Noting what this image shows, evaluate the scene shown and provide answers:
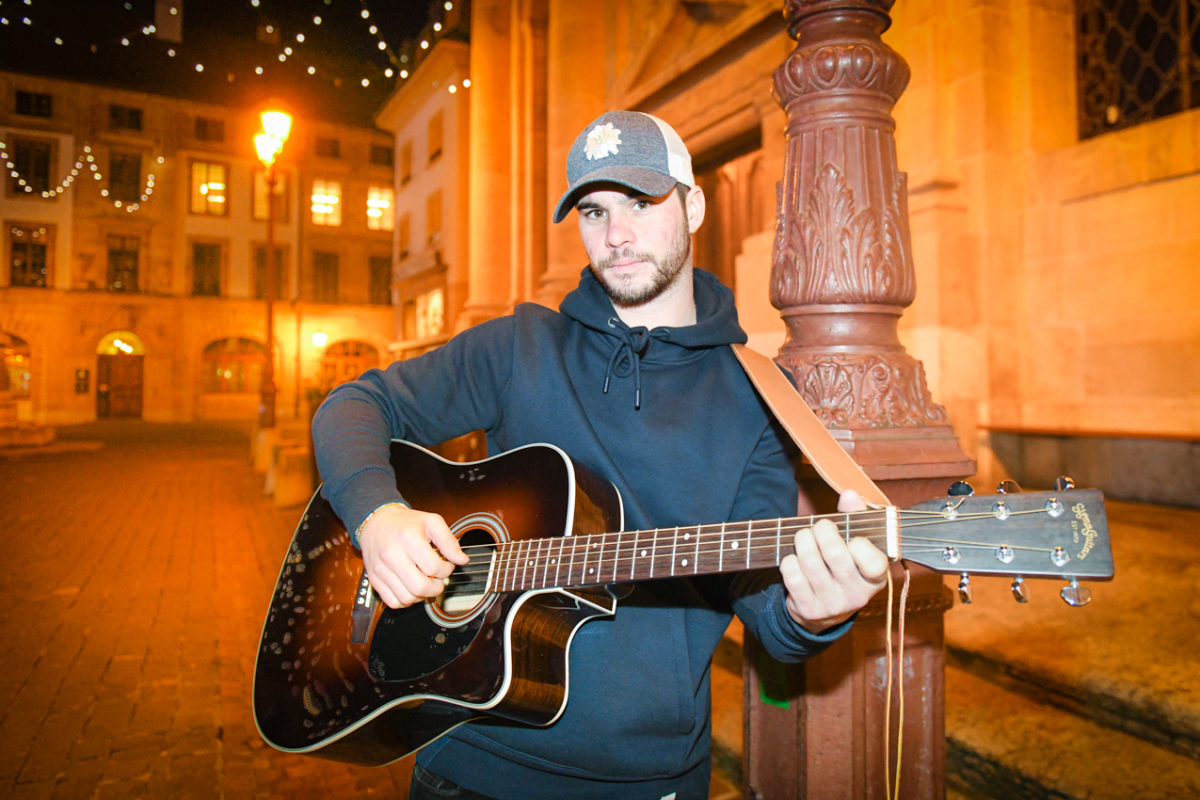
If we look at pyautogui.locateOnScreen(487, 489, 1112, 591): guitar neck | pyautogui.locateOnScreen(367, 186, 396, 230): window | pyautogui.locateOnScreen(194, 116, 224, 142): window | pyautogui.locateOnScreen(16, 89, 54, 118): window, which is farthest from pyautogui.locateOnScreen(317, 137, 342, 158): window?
pyautogui.locateOnScreen(487, 489, 1112, 591): guitar neck

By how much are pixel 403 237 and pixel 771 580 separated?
24355 mm

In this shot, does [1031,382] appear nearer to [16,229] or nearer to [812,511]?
[812,511]

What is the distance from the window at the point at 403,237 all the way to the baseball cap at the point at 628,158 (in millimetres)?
23104

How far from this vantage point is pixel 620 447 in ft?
5.13

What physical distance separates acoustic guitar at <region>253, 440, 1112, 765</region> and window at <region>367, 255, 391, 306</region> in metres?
21.2

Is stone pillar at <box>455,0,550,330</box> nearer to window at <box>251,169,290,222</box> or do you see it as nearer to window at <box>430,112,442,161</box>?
window at <box>251,169,290,222</box>

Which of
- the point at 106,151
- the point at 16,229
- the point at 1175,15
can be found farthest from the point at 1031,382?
the point at 106,151

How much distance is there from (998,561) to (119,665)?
4410 mm

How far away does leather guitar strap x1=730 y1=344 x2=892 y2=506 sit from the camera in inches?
50.8

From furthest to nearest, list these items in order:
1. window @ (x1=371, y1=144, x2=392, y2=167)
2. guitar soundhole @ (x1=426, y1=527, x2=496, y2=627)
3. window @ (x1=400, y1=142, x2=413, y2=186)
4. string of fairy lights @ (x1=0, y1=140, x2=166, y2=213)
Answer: window @ (x1=400, y1=142, x2=413, y2=186) → window @ (x1=371, y1=144, x2=392, y2=167) → string of fairy lights @ (x1=0, y1=140, x2=166, y2=213) → guitar soundhole @ (x1=426, y1=527, x2=496, y2=627)

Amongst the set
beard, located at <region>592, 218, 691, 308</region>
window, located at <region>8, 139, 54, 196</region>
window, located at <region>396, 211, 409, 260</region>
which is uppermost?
window, located at <region>396, 211, 409, 260</region>

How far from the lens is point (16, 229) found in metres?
5.67

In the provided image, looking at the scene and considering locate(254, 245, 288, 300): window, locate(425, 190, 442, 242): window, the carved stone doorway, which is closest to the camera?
the carved stone doorway

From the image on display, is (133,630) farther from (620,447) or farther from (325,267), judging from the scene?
(325,267)
